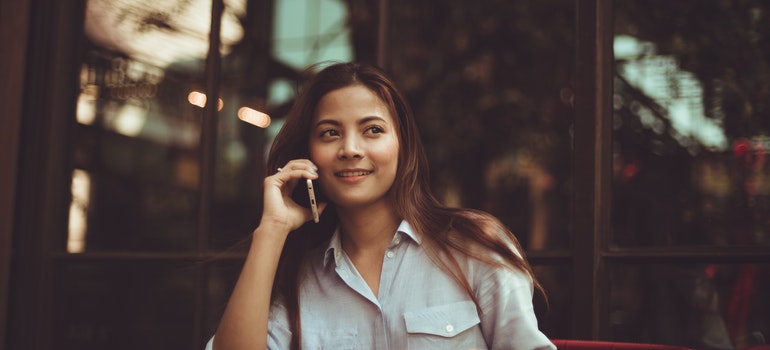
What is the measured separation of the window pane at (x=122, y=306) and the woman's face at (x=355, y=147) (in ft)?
3.66

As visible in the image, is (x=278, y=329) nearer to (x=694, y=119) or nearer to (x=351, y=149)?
(x=351, y=149)

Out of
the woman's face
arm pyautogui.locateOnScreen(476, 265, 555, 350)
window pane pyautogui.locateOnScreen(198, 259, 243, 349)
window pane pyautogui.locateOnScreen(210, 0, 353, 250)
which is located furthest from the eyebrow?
window pane pyautogui.locateOnScreen(210, 0, 353, 250)

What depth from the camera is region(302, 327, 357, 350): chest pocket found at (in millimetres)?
1961

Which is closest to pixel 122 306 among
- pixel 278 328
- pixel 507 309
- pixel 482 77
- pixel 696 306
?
pixel 278 328

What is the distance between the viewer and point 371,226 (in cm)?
211

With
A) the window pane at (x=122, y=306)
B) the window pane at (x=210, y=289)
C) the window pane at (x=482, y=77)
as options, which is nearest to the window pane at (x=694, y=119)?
the window pane at (x=210, y=289)

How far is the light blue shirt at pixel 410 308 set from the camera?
72.4 inches

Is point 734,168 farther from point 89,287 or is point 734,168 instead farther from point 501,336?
point 89,287

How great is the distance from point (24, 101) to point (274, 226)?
1.61 m

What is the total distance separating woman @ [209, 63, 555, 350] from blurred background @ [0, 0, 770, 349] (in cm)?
55

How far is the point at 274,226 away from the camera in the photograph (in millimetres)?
2055

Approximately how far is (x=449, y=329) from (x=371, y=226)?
396mm

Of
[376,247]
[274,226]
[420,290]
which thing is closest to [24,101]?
[274,226]

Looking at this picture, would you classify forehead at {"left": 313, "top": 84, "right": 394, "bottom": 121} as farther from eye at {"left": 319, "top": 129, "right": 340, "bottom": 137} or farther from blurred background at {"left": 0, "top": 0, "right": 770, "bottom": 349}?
blurred background at {"left": 0, "top": 0, "right": 770, "bottom": 349}
